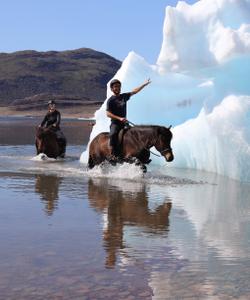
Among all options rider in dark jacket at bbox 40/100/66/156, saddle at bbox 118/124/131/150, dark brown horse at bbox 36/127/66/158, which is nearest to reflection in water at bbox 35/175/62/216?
saddle at bbox 118/124/131/150

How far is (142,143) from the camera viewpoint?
11.6m

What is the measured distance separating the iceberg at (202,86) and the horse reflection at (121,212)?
3.19 m

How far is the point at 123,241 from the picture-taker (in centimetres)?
575

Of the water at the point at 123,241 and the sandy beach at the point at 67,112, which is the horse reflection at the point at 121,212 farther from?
the sandy beach at the point at 67,112

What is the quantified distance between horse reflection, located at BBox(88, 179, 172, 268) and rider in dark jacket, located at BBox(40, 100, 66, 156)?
8.23 metres

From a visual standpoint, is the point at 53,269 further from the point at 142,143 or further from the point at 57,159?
the point at 57,159

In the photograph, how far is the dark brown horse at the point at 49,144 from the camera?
18094 millimetres

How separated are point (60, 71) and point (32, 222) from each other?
196 m

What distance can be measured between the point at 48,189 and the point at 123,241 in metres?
4.35

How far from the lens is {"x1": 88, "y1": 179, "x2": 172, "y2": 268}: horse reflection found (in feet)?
19.1

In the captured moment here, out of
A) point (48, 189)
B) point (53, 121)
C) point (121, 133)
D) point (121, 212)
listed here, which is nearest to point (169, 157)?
point (121, 133)

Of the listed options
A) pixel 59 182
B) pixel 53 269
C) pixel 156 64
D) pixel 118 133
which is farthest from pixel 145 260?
pixel 156 64

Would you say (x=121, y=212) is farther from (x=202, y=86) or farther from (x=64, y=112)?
(x=64, y=112)

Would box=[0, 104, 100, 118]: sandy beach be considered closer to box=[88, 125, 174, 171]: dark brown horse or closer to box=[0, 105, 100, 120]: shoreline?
box=[0, 105, 100, 120]: shoreline
